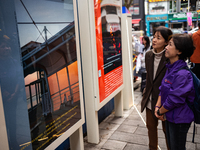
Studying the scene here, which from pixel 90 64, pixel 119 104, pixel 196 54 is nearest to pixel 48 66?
pixel 90 64

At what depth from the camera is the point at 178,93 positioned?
2.02m

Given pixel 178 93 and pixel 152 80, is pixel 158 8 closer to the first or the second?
pixel 152 80

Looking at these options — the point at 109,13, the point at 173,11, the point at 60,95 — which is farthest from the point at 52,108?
the point at 173,11

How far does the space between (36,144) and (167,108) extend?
1353 mm

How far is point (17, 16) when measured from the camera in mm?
1756

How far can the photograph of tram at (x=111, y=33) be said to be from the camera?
11.6ft

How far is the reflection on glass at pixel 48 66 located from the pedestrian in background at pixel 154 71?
1010 mm

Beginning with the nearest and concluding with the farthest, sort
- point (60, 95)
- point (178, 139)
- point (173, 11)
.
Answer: point (178, 139)
point (60, 95)
point (173, 11)

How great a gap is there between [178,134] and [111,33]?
2.28m

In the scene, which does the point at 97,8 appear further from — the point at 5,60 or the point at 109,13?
the point at 5,60

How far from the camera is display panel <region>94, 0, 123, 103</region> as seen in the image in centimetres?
334

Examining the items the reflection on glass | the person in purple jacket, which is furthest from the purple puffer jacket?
the reflection on glass

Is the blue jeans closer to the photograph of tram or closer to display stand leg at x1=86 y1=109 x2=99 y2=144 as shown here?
display stand leg at x1=86 y1=109 x2=99 y2=144

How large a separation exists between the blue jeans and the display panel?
1450mm
